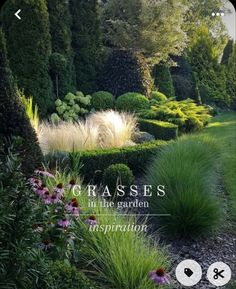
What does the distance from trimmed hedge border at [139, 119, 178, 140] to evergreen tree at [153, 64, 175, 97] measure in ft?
0.71

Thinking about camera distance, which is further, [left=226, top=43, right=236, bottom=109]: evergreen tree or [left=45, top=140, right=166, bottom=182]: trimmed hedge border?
[left=45, top=140, right=166, bottom=182]: trimmed hedge border

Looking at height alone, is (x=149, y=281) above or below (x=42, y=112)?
below

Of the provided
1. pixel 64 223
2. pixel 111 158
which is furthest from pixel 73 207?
pixel 111 158

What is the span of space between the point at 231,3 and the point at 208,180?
1.43m

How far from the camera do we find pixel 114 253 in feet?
9.26

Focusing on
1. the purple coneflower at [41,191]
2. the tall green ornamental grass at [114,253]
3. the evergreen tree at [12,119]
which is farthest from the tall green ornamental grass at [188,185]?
the evergreen tree at [12,119]

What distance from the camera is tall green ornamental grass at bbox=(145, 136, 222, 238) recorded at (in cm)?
306

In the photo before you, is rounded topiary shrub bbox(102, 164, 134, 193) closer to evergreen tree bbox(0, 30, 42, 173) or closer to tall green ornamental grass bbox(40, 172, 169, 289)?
tall green ornamental grass bbox(40, 172, 169, 289)

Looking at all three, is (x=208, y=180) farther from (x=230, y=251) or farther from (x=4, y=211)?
(x=4, y=211)

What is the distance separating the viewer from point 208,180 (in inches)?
136

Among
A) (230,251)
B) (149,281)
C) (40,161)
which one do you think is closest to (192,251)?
(230,251)

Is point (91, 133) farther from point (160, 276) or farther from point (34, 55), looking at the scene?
point (160, 276)

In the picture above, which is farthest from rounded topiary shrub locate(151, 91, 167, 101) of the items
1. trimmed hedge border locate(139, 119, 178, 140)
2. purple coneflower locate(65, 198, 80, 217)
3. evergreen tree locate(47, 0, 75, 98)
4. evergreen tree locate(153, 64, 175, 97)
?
purple coneflower locate(65, 198, 80, 217)

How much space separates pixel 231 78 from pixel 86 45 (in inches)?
40.6
